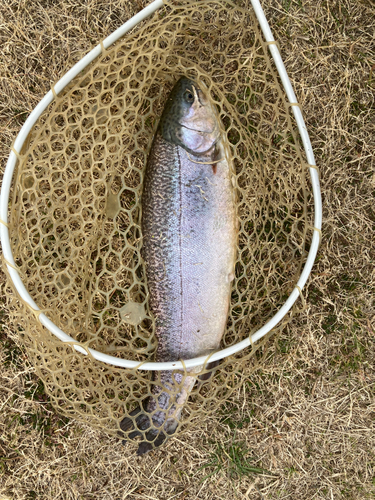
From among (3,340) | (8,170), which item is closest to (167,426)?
(3,340)

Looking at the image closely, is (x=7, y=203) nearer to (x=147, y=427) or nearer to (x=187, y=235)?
(x=187, y=235)

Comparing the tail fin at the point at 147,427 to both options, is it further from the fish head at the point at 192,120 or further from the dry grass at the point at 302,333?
the fish head at the point at 192,120

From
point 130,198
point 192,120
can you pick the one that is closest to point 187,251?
point 130,198

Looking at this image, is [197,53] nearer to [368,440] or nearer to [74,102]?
[74,102]

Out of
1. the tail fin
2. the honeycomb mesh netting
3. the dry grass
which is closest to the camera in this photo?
the honeycomb mesh netting

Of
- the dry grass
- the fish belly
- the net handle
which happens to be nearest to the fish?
the fish belly

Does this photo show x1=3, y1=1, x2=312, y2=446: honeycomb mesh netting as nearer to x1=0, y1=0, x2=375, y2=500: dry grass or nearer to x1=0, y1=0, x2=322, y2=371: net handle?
x1=0, y1=0, x2=322, y2=371: net handle
